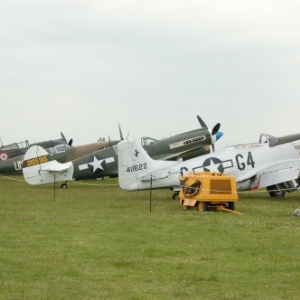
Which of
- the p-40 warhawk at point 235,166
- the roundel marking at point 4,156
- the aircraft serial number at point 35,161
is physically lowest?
the p-40 warhawk at point 235,166

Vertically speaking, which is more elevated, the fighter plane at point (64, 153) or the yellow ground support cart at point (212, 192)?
the fighter plane at point (64, 153)

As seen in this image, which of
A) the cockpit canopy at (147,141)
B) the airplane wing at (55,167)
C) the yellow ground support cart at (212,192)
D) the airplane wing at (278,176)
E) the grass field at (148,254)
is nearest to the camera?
the grass field at (148,254)

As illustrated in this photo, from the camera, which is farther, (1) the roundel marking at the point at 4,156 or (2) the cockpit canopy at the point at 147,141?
(1) the roundel marking at the point at 4,156

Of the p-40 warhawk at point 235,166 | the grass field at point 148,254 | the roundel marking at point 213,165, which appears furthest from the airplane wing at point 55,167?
the grass field at point 148,254

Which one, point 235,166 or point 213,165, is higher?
point 213,165

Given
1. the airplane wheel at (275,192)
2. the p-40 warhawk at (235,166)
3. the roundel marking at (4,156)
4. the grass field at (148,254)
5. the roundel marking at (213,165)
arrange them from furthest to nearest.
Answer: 1. the roundel marking at (4,156)
2. the airplane wheel at (275,192)
3. the roundel marking at (213,165)
4. the p-40 warhawk at (235,166)
5. the grass field at (148,254)

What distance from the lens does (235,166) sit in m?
21.2

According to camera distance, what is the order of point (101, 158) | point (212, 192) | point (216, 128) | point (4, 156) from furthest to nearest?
point (4, 156) → point (216, 128) → point (101, 158) → point (212, 192)

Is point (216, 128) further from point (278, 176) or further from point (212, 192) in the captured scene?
point (212, 192)

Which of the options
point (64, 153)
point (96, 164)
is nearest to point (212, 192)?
point (96, 164)

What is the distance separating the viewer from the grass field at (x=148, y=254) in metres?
7.87

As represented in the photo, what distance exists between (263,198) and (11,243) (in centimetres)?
1178

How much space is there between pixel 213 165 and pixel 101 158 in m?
8.33

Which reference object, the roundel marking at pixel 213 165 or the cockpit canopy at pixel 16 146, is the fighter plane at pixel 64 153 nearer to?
the cockpit canopy at pixel 16 146
